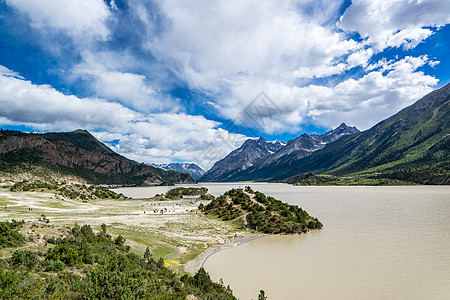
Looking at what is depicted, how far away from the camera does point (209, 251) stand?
102 ft

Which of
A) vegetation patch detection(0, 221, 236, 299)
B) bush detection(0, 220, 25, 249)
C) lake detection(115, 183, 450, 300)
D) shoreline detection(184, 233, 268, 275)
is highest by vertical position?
bush detection(0, 220, 25, 249)

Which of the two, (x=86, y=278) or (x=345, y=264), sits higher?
(x=86, y=278)

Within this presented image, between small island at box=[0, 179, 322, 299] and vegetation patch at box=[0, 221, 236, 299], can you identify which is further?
small island at box=[0, 179, 322, 299]

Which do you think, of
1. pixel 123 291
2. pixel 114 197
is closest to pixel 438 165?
pixel 114 197

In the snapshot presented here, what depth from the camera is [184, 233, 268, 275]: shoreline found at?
24844mm

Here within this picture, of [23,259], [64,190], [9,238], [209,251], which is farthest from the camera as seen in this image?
[64,190]

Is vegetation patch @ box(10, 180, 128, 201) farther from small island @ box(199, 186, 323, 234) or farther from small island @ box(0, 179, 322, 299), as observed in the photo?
small island @ box(199, 186, 323, 234)

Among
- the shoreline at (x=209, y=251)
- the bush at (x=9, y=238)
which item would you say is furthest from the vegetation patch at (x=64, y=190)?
the bush at (x=9, y=238)

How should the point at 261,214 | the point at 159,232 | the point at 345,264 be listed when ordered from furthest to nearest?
1. the point at 261,214
2. the point at 159,232
3. the point at 345,264

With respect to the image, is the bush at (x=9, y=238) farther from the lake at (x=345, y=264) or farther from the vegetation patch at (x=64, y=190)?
the vegetation patch at (x=64, y=190)

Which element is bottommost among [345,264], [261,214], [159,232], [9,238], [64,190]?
[159,232]

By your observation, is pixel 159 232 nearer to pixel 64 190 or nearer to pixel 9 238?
pixel 9 238

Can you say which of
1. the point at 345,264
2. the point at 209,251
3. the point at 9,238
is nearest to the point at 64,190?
the point at 209,251

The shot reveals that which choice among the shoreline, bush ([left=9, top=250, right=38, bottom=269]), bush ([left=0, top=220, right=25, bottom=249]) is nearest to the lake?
the shoreline
